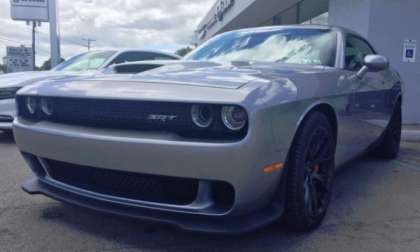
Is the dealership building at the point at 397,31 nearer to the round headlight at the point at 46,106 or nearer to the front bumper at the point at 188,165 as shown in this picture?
the front bumper at the point at 188,165

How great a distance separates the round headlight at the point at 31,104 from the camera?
2.59 meters

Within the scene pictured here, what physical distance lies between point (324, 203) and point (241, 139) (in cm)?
110

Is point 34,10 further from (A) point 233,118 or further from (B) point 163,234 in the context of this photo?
(A) point 233,118

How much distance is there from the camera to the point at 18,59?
17391 mm

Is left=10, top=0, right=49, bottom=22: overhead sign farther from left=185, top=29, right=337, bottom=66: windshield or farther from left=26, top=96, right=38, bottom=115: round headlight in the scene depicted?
left=26, top=96, right=38, bottom=115: round headlight

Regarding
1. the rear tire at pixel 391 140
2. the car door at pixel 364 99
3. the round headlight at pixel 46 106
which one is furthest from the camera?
the rear tire at pixel 391 140

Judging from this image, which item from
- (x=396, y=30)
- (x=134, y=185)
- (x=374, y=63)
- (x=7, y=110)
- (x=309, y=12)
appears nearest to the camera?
(x=134, y=185)

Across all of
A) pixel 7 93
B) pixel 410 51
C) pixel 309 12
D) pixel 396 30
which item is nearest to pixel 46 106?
pixel 7 93

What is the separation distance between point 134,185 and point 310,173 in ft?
3.67

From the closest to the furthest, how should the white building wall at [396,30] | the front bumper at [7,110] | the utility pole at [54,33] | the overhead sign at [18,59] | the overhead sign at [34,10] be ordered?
the front bumper at [7,110] → the white building wall at [396,30] → the utility pole at [54,33] → the overhead sign at [34,10] → the overhead sign at [18,59]

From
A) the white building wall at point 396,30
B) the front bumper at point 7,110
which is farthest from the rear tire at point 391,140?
the front bumper at point 7,110

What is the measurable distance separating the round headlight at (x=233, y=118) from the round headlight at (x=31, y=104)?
135 cm

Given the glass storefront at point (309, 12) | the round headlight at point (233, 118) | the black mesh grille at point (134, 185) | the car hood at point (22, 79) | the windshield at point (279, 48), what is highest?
the glass storefront at point (309, 12)

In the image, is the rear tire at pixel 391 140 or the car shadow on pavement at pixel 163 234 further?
the rear tire at pixel 391 140
